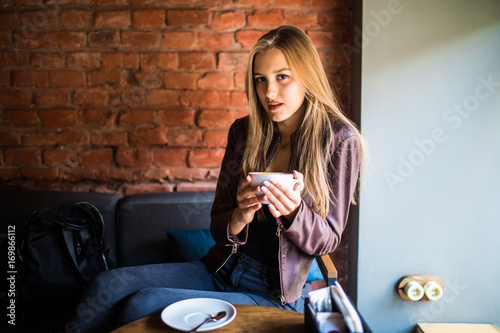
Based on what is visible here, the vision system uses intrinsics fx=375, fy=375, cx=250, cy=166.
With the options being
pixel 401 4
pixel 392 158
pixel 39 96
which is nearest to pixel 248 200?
pixel 392 158

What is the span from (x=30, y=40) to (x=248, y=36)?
110 cm

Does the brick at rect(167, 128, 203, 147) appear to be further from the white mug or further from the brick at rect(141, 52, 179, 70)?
the white mug

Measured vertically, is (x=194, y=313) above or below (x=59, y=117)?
below

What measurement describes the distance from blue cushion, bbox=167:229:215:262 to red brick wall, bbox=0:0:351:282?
1.28 feet

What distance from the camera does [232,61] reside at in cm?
191

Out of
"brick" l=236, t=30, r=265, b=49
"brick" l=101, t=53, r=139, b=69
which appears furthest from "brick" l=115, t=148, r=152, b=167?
"brick" l=236, t=30, r=265, b=49

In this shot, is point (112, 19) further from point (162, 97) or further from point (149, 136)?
point (149, 136)

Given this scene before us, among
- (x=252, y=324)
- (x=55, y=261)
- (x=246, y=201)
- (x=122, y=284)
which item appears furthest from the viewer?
(x=55, y=261)

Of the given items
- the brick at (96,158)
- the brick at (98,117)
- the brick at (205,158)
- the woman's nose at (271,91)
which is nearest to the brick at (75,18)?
the brick at (98,117)

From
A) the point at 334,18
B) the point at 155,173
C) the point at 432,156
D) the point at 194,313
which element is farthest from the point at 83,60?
the point at 432,156

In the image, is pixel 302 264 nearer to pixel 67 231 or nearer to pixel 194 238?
pixel 194 238

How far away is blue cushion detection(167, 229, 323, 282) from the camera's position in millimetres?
1618

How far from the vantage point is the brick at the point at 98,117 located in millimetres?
1927

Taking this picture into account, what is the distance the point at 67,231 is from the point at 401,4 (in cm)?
170
